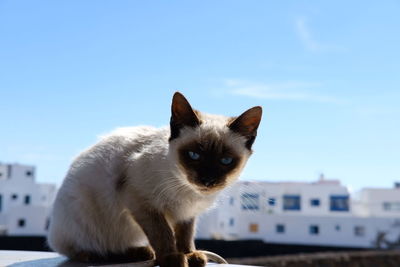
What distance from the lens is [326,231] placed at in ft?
91.1

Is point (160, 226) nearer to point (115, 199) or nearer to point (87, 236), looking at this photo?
point (115, 199)

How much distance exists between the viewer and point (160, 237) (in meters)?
1.66

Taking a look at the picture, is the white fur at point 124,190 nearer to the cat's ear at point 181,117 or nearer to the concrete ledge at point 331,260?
the cat's ear at point 181,117

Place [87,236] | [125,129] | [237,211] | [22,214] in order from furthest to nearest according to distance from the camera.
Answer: [237,211]
[22,214]
[125,129]
[87,236]

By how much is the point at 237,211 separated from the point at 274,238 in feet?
11.6

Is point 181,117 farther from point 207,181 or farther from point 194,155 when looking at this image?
point 207,181

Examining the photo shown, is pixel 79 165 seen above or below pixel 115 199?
above

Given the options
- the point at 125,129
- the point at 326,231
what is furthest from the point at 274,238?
the point at 125,129

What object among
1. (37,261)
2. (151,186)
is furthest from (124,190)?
(37,261)

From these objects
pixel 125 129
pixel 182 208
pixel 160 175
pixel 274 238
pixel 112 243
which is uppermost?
pixel 125 129

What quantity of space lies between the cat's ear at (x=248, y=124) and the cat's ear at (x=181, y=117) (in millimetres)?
143

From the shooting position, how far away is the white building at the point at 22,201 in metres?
27.0

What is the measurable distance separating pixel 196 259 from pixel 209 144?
18.4 inches

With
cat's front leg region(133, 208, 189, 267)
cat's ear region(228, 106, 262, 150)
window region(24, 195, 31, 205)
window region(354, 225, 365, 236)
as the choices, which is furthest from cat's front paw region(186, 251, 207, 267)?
window region(24, 195, 31, 205)
